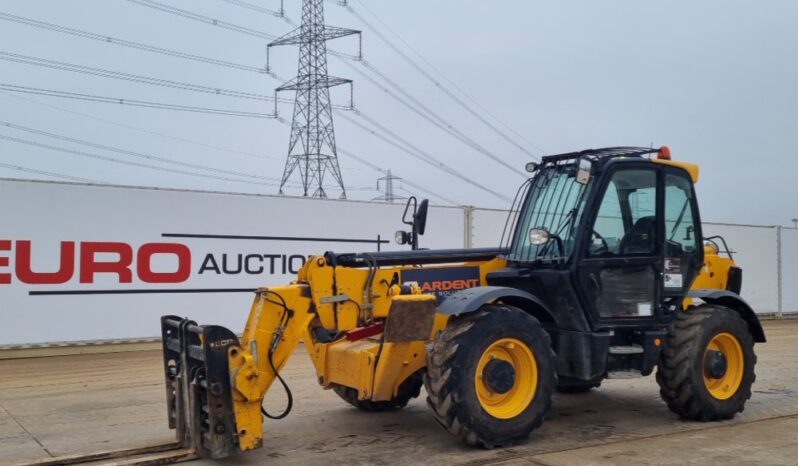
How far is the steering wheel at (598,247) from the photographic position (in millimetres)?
6570

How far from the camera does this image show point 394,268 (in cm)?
666

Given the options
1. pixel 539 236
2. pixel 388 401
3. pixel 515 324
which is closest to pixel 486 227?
pixel 388 401

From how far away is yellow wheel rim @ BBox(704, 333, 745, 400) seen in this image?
23.2 ft

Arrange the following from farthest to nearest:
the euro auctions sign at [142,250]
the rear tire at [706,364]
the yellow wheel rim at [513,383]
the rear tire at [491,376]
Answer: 1. the euro auctions sign at [142,250]
2. the rear tire at [706,364]
3. the yellow wheel rim at [513,383]
4. the rear tire at [491,376]

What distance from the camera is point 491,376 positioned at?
586 cm

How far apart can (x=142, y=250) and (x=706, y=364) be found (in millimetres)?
8763

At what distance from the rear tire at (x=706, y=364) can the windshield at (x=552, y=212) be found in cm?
137

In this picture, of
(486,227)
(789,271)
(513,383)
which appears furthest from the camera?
(789,271)

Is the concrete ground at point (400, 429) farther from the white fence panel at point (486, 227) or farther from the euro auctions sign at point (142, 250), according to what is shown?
the white fence panel at point (486, 227)

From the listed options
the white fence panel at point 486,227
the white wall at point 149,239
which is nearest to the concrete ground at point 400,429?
the white wall at point 149,239

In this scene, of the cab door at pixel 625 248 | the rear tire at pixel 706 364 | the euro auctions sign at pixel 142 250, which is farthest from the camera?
the euro auctions sign at pixel 142 250

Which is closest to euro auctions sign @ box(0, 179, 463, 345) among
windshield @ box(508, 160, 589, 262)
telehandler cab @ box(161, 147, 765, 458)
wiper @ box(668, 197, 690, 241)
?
telehandler cab @ box(161, 147, 765, 458)

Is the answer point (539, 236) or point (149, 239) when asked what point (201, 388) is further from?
point (149, 239)

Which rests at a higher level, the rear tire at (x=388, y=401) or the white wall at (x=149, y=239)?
the white wall at (x=149, y=239)
